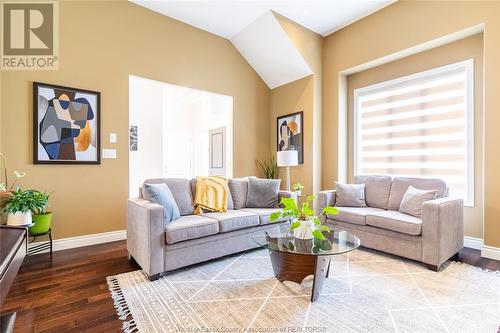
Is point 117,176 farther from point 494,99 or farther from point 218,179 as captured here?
point 494,99

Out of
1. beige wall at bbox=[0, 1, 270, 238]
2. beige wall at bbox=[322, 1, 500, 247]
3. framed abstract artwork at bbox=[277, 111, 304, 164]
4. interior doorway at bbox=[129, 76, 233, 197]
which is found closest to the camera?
beige wall at bbox=[322, 1, 500, 247]

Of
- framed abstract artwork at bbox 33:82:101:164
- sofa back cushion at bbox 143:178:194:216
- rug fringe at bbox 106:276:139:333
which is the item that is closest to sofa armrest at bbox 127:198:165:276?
rug fringe at bbox 106:276:139:333

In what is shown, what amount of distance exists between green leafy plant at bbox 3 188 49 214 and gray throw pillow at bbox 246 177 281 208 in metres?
2.28

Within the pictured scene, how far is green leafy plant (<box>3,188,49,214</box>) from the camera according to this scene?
8.10 ft

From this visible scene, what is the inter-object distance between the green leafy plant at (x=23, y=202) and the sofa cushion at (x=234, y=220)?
5.48ft

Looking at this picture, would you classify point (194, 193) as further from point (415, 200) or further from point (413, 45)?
point (413, 45)

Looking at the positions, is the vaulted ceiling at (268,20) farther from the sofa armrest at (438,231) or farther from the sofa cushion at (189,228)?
the sofa cushion at (189,228)

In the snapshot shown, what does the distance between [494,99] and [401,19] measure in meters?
1.61

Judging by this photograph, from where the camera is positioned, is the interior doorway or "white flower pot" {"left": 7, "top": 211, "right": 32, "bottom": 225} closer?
"white flower pot" {"left": 7, "top": 211, "right": 32, "bottom": 225}

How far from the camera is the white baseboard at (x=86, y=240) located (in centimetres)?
304

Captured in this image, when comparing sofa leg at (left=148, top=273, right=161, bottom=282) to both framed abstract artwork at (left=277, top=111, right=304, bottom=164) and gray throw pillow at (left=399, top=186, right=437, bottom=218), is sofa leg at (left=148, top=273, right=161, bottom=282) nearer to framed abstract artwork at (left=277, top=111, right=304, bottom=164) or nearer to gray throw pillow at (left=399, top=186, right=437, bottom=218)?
gray throw pillow at (left=399, top=186, right=437, bottom=218)

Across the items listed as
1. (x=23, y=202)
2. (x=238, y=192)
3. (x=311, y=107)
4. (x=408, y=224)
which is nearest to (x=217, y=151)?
(x=311, y=107)

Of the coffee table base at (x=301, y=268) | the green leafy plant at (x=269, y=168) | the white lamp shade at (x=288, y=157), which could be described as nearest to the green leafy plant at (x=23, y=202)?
the coffee table base at (x=301, y=268)

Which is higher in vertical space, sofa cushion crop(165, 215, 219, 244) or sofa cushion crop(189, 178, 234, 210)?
sofa cushion crop(189, 178, 234, 210)
